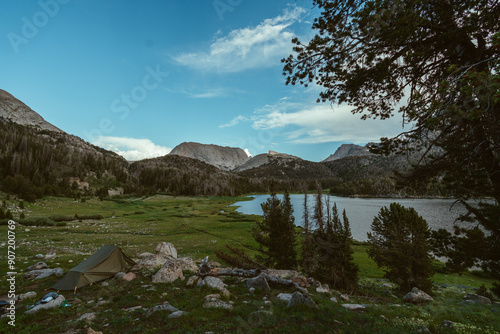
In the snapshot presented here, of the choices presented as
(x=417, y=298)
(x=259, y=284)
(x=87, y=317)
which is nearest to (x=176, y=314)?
(x=87, y=317)

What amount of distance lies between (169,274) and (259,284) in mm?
6206

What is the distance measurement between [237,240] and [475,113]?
121 feet

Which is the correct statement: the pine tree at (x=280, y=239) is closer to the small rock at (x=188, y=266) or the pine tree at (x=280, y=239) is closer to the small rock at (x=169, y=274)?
the small rock at (x=188, y=266)

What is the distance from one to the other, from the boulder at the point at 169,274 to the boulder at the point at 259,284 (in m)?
4.83

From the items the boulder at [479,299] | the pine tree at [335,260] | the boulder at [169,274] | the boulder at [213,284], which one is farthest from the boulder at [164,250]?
the boulder at [479,299]

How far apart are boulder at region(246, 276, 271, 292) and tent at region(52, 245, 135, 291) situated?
9511mm

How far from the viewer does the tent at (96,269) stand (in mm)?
13070

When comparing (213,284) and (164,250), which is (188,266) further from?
(213,284)

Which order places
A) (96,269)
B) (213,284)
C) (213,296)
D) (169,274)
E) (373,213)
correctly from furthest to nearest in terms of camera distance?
(373,213) < (169,274) < (96,269) < (213,284) < (213,296)

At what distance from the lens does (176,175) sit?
638 feet

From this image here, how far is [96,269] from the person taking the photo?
1426 centimetres

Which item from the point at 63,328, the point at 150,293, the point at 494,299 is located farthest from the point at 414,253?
the point at 63,328

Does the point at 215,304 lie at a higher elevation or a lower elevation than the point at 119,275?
higher

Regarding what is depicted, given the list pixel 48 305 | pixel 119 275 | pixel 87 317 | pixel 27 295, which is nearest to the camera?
pixel 87 317
